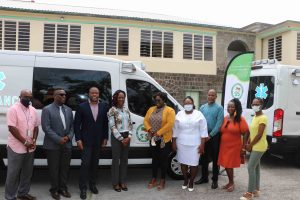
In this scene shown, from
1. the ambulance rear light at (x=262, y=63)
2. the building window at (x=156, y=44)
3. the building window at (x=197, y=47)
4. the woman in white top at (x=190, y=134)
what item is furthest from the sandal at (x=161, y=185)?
the building window at (x=197, y=47)

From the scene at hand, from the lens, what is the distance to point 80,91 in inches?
234

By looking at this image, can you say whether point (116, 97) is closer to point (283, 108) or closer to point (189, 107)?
point (189, 107)

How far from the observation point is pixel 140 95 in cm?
625

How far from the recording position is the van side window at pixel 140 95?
618 centimetres

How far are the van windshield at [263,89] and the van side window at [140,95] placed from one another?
268cm

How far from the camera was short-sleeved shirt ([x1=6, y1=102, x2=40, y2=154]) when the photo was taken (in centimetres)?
486

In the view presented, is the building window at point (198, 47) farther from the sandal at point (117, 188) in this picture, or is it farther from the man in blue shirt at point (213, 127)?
the sandal at point (117, 188)

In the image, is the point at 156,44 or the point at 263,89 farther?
the point at 156,44

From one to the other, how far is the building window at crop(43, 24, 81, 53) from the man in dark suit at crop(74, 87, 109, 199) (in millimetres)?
14324

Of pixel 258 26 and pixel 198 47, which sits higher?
pixel 258 26

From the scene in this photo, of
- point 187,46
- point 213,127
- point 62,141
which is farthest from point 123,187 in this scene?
point 187,46

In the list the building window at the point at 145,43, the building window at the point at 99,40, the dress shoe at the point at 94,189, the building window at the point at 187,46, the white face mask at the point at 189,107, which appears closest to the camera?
the dress shoe at the point at 94,189

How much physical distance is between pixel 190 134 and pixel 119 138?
1.21 meters

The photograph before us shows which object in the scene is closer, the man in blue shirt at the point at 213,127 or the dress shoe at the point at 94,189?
the dress shoe at the point at 94,189
